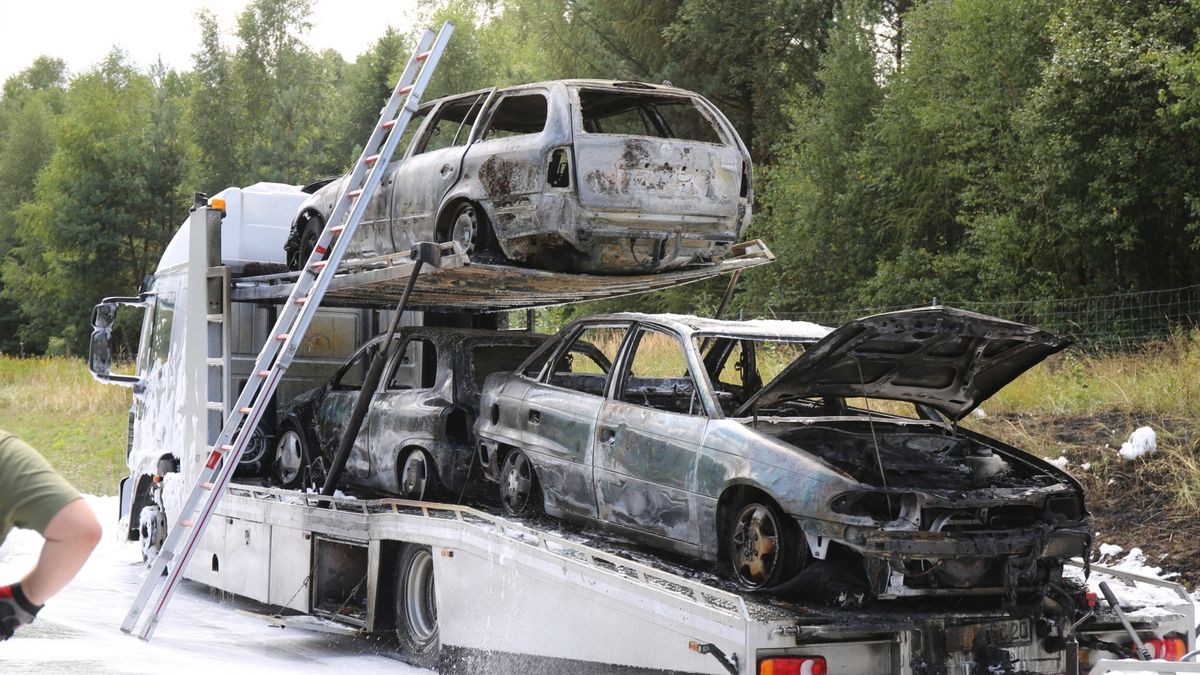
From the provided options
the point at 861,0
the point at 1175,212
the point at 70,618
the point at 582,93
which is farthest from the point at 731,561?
the point at 861,0

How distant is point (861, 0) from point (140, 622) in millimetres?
24427

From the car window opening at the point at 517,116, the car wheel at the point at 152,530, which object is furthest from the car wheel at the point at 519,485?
the car wheel at the point at 152,530

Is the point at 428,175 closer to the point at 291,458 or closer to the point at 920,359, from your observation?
the point at 291,458

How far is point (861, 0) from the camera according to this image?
2950 cm

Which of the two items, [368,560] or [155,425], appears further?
[155,425]

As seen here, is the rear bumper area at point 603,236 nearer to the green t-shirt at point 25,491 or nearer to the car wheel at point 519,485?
the car wheel at point 519,485

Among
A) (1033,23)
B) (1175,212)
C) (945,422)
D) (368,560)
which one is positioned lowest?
(368,560)

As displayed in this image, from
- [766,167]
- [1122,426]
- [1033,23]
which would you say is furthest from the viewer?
[766,167]

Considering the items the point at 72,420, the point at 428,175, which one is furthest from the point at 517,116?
the point at 72,420

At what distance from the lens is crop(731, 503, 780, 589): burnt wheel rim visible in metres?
6.27

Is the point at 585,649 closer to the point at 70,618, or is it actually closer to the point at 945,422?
the point at 945,422

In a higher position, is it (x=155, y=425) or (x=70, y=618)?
(x=155, y=425)

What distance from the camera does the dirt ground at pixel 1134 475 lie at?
1016 cm

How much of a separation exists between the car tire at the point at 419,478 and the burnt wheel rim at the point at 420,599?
67cm
